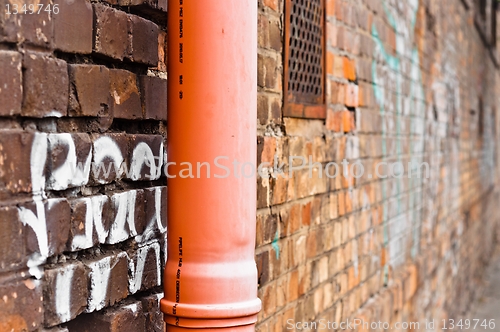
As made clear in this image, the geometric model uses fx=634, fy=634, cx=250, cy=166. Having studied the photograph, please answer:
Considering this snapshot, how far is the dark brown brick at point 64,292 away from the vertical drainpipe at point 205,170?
19 centimetres

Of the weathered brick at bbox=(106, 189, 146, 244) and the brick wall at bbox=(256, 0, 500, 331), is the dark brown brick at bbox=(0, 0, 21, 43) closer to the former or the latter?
the weathered brick at bbox=(106, 189, 146, 244)

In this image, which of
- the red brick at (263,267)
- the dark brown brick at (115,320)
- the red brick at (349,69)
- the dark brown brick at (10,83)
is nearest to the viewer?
the dark brown brick at (10,83)

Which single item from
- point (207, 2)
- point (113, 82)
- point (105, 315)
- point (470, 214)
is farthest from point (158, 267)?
point (470, 214)

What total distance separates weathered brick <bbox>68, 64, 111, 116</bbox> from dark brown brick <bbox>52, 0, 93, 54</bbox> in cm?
4

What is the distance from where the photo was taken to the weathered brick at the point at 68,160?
3.53 ft

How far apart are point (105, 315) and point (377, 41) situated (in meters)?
2.34

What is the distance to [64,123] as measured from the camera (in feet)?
3.71

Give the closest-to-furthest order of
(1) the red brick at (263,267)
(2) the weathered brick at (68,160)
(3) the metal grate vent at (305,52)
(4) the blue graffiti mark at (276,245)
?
(2) the weathered brick at (68,160) → (1) the red brick at (263,267) → (4) the blue graffiti mark at (276,245) → (3) the metal grate vent at (305,52)

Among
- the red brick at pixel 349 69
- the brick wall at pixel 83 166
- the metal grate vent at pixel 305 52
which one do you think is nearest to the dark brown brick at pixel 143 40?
the brick wall at pixel 83 166

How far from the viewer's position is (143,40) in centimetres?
134

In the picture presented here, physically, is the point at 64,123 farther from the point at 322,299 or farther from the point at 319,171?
the point at 322,299

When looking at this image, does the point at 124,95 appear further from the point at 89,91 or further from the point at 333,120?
the point at 333,120

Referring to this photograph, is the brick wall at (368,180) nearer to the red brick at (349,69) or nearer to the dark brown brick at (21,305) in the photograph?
the red brick at (349,69)

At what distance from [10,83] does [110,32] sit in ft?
0.97
